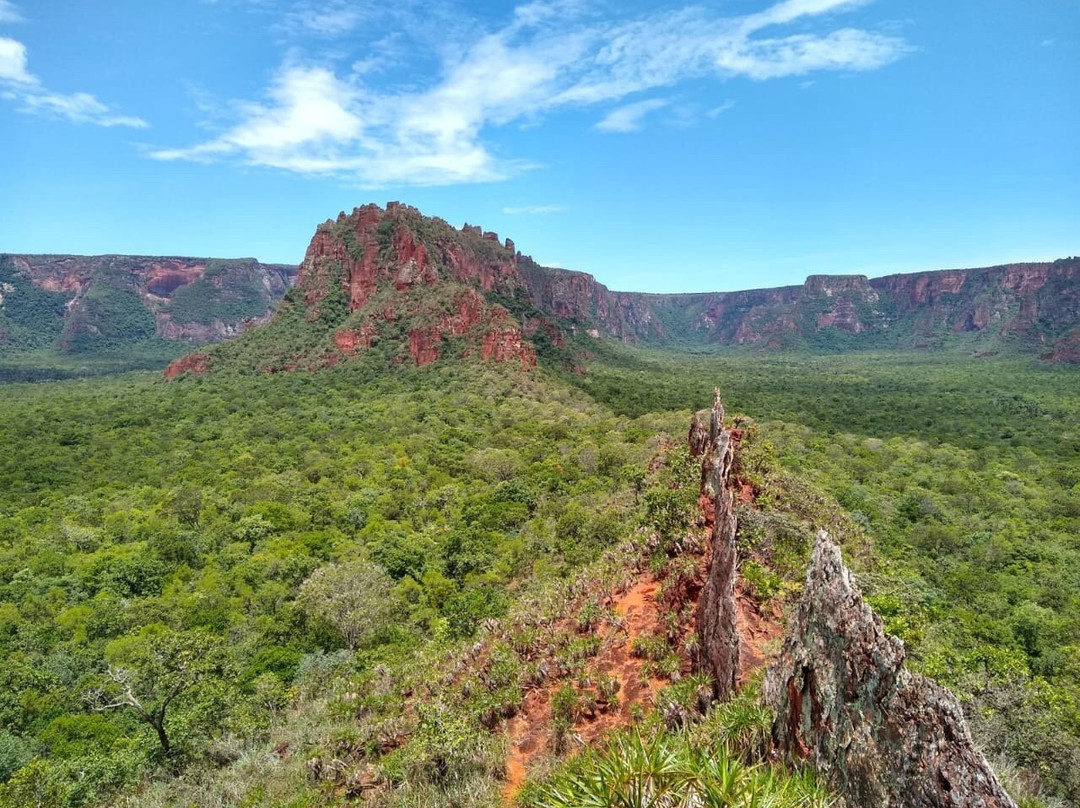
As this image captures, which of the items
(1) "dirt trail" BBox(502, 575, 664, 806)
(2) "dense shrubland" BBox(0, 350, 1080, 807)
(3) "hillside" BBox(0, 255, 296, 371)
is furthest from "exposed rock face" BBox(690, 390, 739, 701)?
(3) "hillside" BBox(0, 255, 296, 371)

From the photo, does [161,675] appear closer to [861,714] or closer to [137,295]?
[861,714]

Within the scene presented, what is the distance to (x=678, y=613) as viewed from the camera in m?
12.2

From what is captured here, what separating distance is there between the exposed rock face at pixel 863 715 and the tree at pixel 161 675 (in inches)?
644

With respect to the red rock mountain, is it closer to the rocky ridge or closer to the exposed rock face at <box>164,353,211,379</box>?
the exposed rock face at <box>164,353,211,379</box>

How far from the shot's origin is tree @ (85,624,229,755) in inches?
658

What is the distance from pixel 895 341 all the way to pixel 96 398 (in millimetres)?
215117

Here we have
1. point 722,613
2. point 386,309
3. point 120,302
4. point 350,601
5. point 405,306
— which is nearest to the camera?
point 722,613

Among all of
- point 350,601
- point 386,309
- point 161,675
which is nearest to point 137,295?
point 386,309

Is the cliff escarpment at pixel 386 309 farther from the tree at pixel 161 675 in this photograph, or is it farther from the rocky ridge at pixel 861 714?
the rocky ridge at pixel 861 714

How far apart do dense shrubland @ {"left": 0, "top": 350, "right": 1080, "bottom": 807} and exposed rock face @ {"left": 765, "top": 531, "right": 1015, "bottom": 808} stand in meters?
0.66

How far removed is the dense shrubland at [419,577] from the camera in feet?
39.5

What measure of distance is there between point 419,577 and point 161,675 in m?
11.7

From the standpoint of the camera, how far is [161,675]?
1695cm

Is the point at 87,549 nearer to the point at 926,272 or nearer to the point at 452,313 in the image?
the point at 452,313
